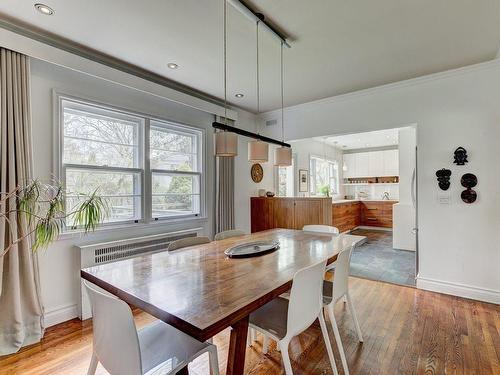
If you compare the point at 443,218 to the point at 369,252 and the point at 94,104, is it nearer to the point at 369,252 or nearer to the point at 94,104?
the point at 369,252

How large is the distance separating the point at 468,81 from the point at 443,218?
1.63 m

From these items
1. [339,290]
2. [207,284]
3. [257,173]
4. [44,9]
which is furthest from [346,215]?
[44,9]

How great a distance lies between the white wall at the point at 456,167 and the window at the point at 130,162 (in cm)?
288

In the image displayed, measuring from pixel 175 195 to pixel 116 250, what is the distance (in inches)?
43.3

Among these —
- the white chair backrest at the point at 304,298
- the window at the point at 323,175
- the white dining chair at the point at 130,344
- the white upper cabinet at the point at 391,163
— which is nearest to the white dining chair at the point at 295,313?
the white chair backrest at the point at 304,298

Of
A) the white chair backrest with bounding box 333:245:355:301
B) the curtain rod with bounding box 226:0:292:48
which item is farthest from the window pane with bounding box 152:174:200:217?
the white chair backrest with bounding box 333:245:355:301

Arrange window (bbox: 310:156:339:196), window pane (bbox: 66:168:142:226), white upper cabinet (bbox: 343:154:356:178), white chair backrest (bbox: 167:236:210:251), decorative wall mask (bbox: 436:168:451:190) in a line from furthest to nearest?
white upper cabinet (bbox: 343:154:356:178) → window (bbox: 310:156:339:196) → decorative wall mask (bbox: 436:168:451:190) → window pane (bbox: 66:168:142:226) → white chair backrest (bbox: 167:236:210:251)

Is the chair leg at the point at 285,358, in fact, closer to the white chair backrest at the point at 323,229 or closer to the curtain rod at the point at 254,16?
the white chair backrest at the point at 323,229

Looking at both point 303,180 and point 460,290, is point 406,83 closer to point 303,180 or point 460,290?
point 460,290

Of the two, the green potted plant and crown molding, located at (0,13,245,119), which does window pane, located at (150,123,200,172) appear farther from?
the green potted plant

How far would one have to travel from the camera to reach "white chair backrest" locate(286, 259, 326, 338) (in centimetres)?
137

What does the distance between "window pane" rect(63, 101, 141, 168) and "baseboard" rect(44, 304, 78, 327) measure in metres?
1.47

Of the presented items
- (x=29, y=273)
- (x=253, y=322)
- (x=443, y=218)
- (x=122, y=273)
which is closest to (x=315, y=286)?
(x=253, y=322)

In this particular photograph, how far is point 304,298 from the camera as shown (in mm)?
1457
